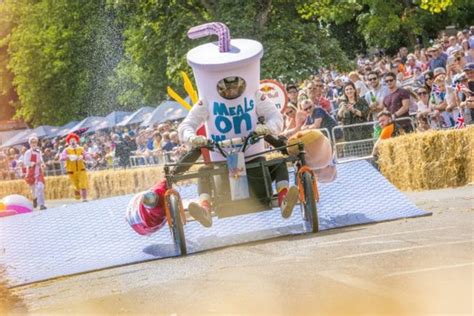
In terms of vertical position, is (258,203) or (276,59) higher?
(276,59)

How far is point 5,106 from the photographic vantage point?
72.3 metres

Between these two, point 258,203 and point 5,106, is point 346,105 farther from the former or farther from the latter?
point 5,106

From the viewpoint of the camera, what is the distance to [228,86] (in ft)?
38.0

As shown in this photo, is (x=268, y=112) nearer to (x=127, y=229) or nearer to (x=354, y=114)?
(x=127, y=229)

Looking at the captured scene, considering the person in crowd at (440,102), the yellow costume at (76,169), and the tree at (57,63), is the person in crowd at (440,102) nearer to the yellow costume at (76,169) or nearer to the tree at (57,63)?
the yellow costume at (76,169)

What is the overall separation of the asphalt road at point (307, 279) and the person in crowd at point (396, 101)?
226 inches

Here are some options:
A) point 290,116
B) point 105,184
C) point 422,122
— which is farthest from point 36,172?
point 422,122

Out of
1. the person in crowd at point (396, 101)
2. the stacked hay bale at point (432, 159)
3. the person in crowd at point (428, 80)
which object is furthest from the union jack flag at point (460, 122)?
the person in crowd at point (428, 80)

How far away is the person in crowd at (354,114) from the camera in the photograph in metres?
17.7

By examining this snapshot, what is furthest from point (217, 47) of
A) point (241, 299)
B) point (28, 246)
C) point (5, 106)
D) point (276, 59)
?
point (5, 106)

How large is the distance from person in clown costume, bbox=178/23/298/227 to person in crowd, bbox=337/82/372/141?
238 inches

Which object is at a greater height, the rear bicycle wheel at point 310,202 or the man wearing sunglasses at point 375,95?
the man wearing sunglasses at point 375,95

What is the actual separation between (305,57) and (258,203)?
2003 cm

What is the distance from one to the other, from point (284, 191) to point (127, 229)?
78.6 inches
